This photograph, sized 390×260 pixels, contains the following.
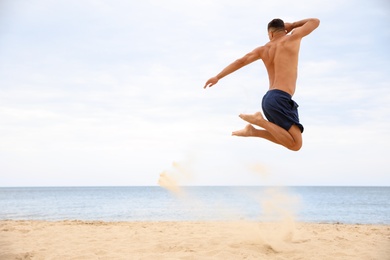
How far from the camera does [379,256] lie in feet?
22.7

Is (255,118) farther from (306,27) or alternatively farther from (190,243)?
(190,243)

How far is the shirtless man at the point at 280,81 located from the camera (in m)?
4.38

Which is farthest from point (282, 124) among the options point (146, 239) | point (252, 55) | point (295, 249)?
point (146, 239)

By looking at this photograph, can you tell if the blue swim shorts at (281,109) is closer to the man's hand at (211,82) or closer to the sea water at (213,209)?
the man's hand at (211,82)

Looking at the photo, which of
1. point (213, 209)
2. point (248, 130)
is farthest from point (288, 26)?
point (213, 209)

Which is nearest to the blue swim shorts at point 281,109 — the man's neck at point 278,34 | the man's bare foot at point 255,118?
the man's bare foot at point 255,118

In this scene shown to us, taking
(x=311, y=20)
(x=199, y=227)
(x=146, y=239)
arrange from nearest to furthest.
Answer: (x=311, y=20)
(x=146, y=239)
(x=199, y=227)

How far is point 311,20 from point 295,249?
4486mm

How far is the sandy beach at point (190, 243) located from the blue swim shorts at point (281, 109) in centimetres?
301

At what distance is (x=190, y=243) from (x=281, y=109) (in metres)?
4.14

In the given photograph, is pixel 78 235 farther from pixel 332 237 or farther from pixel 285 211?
pixel 332 237

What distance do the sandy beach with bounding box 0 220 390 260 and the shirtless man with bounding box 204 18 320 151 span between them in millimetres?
2928

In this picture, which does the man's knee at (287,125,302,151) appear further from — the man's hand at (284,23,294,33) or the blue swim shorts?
the man's hand at (284,23,294,33)

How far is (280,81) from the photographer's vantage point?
4.50 metres
